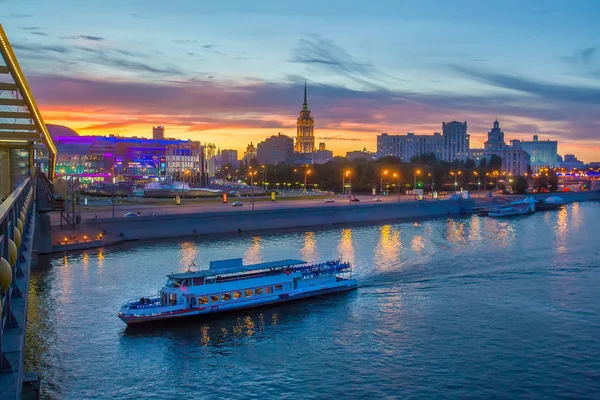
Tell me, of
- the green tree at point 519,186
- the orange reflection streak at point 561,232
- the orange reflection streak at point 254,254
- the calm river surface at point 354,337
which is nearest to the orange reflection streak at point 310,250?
the calm river surface at point 354,337

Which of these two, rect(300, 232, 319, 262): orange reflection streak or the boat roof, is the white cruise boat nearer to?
the boat roof

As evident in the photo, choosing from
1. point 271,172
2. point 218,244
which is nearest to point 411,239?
point 218,244

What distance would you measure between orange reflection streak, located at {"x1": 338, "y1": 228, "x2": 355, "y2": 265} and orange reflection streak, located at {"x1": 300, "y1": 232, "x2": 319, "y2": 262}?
69.6 inches

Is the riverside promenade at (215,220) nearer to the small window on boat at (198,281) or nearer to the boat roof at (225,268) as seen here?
the boat roof at (225,268)

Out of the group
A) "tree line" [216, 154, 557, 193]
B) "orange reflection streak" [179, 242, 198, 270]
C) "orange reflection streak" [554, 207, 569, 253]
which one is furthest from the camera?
"tree line" [216, 154, 557, 193]

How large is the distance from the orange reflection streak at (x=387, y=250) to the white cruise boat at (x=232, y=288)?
5.51m

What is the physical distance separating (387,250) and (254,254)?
9.35 m

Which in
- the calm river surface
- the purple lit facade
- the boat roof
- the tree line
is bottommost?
the calm river surface

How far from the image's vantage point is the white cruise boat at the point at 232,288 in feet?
83.9

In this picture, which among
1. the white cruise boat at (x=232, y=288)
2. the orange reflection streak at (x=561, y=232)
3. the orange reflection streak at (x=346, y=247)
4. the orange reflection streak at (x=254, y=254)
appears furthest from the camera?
the orange reflection streak at (x=561, y=232)

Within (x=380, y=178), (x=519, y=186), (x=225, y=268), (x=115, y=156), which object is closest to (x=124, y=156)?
(x=115, y=156)

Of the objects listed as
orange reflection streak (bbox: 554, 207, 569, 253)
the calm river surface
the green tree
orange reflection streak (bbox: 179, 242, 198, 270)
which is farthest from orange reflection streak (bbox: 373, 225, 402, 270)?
the green tree

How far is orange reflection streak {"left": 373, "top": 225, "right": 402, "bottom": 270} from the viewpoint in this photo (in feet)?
124

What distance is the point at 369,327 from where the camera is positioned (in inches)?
953
